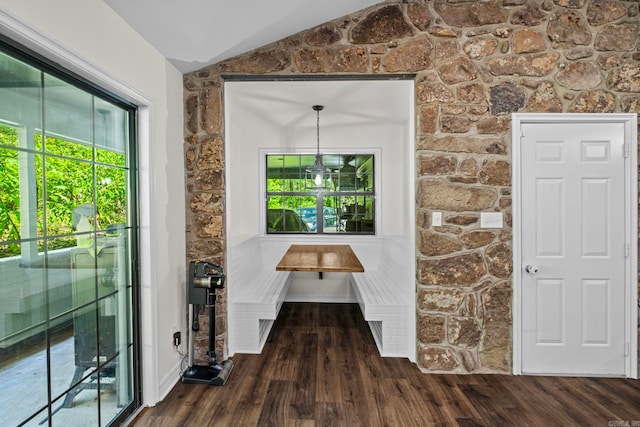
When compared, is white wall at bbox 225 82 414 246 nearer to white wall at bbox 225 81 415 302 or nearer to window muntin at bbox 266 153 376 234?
white wall at bbox 225 81 415 302

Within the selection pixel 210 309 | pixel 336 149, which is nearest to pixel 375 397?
pixel 210 309

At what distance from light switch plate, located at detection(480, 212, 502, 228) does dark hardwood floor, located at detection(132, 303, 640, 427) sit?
119cm

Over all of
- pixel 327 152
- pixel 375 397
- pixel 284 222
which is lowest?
pixel 375 397

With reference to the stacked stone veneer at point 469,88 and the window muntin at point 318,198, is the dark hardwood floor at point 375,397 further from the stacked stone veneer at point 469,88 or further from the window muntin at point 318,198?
the window muntin at point 318,198

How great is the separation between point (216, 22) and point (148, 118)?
78 cm

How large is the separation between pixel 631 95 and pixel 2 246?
3.98m

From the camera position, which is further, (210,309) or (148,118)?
(210,309)

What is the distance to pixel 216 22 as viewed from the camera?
1996 mm

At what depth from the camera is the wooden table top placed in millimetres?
2680

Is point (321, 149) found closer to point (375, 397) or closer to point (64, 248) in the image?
point (375, 397)

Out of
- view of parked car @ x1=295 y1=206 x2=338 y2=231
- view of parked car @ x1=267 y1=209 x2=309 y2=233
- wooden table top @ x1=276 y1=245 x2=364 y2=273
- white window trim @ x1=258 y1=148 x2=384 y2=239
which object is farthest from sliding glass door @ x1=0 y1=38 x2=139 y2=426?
view of parked car @ x1=295 y1=206 x2=338 y2=231

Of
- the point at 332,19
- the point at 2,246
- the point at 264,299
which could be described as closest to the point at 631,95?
the point at 332,19

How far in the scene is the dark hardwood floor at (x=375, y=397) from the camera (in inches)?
74.2

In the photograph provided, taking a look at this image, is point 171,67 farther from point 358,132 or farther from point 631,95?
point 631,95
